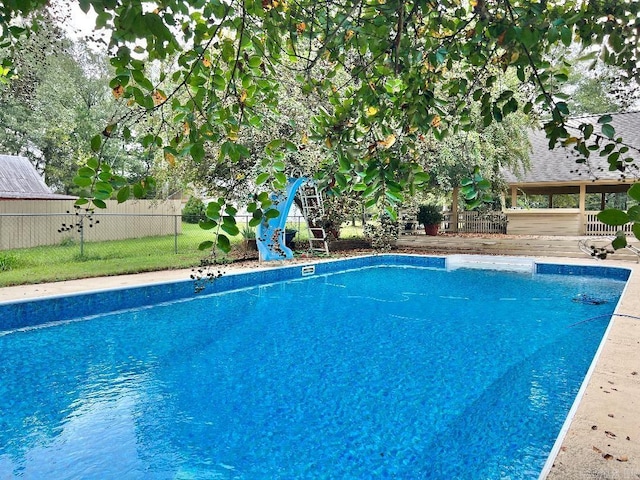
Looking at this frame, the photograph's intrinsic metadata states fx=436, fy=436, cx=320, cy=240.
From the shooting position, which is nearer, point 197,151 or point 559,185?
point 197,151

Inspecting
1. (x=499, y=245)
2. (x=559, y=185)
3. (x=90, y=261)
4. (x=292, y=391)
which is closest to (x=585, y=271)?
(x=499, y=245)

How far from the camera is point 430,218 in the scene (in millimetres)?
18266

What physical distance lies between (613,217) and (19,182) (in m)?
19.1

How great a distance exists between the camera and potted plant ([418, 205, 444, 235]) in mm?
18266

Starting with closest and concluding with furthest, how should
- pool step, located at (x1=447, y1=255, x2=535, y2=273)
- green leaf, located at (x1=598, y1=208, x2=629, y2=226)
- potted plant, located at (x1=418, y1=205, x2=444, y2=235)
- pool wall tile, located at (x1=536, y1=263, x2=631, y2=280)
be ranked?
green leaf, located at (x1=598, y1=208, x2=629, y2=226) < pool wall tile, located at (x1=536, y1=263, x2=631, y2=280) < pool step, located at (x1=447, y1=255, x2=535, y2=273) < potted plant, located at (x1=418, y1=205, x2=444, y2=235)

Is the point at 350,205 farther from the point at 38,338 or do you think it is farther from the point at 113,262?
the point at 38,338

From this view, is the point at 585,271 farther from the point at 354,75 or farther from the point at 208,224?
the point at 208,224

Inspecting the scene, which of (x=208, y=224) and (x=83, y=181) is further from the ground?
(x=83, y=181)

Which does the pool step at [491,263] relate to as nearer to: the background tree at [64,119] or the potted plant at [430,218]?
the potted plant at [430,218]

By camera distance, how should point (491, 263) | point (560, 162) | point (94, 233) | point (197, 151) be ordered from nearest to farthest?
point (197, 151) → point (491, 263) → point (94, 233) → point (560, 162)

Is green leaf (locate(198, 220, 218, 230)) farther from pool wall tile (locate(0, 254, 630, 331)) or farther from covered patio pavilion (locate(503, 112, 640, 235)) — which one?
covered patio pavilion (locate(503, 112, 640, 235))

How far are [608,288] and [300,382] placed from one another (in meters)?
8.71

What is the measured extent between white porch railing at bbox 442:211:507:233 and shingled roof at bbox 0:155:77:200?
52.7 feet

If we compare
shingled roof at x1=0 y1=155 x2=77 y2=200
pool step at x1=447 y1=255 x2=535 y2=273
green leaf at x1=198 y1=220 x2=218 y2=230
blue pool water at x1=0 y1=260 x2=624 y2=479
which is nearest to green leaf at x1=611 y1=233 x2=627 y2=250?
green leaf at x1=198 y1=220 x2=218 y2=230
